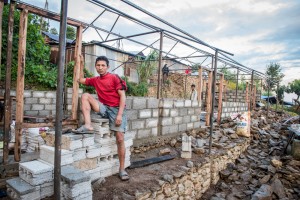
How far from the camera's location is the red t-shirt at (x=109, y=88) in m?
3.30

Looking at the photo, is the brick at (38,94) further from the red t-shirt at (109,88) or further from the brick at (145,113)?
the red t-shirt at (109,88)

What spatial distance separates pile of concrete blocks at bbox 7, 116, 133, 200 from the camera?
244 centimetres

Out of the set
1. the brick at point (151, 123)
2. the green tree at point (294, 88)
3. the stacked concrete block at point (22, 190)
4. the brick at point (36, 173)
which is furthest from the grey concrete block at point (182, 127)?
the green tree at point (294, 88)

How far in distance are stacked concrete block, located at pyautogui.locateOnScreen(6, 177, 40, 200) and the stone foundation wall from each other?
1318 millimetres

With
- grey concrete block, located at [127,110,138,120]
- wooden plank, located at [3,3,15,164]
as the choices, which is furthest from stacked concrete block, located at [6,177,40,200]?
grey concrete block, located at [127,110,138,120]

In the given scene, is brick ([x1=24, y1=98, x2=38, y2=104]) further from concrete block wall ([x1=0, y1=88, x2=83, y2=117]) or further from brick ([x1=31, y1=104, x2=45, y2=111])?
brick ([x1=31, y1=104, x2=45, y2=111])

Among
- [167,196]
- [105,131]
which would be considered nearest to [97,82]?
[105,131]

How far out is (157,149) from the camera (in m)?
5.33

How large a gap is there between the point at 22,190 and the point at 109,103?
5.36ft

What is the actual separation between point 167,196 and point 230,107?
8351 millimetres

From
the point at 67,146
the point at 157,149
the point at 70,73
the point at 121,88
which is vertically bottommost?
the point at 157,149

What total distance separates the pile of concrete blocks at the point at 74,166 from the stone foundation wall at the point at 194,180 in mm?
793

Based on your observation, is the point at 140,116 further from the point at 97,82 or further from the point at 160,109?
the point at 97,82

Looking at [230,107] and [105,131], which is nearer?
[105,131]
